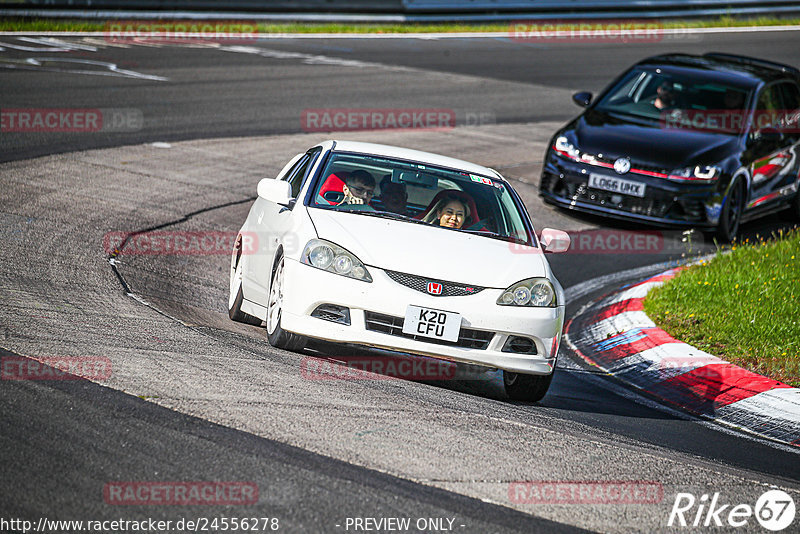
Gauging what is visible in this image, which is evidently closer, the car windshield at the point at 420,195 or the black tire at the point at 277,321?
the black tire at the point at 277,321

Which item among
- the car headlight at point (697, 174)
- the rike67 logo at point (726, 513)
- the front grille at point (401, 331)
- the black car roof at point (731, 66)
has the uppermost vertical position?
the black car roof at point (731, 66)

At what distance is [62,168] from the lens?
11.3 m

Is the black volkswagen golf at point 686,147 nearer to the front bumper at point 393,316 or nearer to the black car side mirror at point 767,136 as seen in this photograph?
the black car side mirror at point 767,136

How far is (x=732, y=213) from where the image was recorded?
12242mm

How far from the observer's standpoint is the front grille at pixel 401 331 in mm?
6219

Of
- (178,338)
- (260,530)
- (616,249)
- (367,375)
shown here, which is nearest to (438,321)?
(367,375)

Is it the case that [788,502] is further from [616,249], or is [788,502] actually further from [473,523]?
[616,249]
